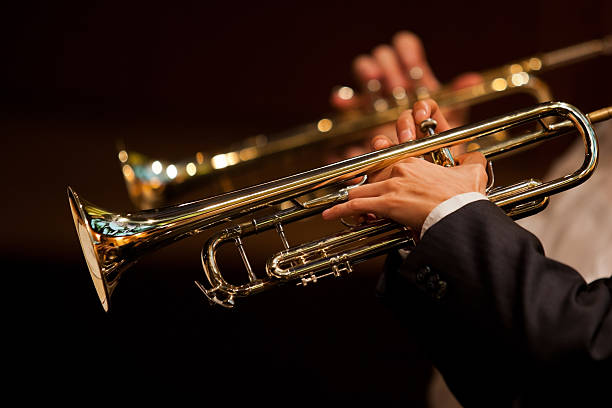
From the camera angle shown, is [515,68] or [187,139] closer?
[515,68]

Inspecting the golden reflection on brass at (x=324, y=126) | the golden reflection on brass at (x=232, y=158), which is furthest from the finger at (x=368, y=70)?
the golden reflection on brass at (x=232, y=158)

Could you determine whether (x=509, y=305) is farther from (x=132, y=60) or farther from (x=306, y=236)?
(x=132, y=60)

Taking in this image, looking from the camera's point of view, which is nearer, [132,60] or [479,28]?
[132,60]

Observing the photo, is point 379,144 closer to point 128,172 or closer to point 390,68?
point 390,68

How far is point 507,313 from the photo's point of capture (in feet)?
2.49

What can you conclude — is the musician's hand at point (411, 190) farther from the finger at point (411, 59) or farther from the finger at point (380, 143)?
the finger at point (411, 59)

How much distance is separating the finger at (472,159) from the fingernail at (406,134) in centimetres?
9

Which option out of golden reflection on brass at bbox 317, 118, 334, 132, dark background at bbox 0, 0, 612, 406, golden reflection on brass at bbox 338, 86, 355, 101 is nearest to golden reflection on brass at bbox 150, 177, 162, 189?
dark background at bbox 0, 0, 612, 406

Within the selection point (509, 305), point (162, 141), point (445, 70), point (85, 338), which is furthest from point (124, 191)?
point (509, 305)

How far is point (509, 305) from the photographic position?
76 centimetres

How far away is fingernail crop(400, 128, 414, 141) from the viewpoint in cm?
104

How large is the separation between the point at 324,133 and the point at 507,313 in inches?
51.6

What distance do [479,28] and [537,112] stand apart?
5.62ft

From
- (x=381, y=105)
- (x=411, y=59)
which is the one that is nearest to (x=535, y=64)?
(x=411, y=59)
